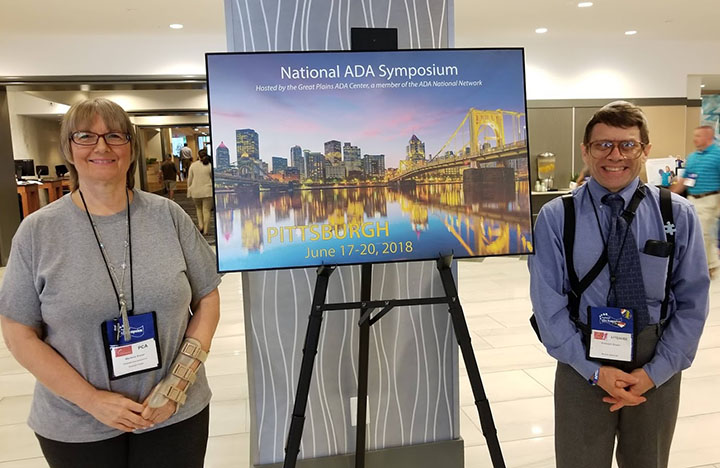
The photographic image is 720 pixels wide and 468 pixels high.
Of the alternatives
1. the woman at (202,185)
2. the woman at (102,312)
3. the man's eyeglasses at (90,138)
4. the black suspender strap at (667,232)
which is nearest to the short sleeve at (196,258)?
the woman at (102,312)

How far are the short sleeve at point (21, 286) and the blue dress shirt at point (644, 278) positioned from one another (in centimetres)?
154

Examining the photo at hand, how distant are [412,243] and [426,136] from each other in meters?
0.35

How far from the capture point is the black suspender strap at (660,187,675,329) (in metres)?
1.75

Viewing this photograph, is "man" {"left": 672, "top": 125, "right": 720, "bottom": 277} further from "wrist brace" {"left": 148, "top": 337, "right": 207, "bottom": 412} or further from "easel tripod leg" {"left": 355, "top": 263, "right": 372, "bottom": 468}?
"wrist brace" {"left": 148, "top": 337, "right": 207, "bottom": 412}

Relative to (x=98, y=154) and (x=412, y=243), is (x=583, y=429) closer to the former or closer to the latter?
(x=412, y=243)

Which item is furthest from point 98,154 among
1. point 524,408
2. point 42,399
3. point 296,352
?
point 524,408

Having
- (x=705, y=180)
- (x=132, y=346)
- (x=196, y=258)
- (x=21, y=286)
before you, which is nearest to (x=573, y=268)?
(x=196, y=258)

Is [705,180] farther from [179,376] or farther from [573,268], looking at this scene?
[179,376]

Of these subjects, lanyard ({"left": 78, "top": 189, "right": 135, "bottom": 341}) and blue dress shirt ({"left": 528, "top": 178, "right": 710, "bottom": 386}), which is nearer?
lanyard ({"left": 78, "top": 189, "right": 135, "bottom": 341})

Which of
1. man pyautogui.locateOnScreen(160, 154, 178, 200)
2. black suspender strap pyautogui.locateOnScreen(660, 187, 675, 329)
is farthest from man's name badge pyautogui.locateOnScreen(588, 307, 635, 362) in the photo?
man pyautogui.locateOnScreen(160, 154, 178, 200)

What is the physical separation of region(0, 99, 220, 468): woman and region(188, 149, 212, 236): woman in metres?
7.95

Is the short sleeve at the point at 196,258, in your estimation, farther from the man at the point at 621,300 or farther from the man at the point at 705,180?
the man at the point at 705,180

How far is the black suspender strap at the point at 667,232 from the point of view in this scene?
69.0 inches

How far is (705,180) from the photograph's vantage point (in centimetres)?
574
